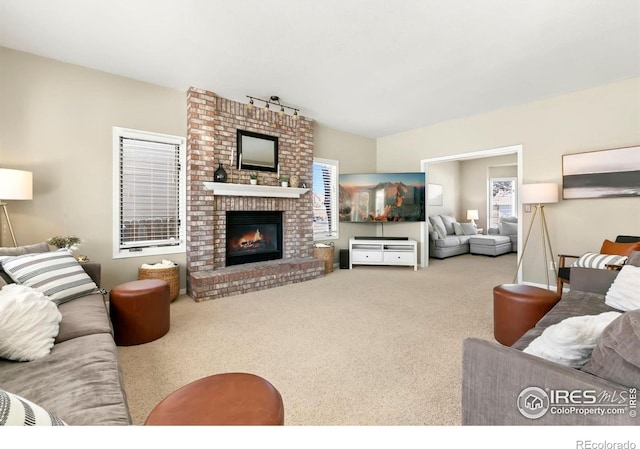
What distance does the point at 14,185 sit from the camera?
241 cm

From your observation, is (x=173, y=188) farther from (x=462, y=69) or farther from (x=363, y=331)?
(x=462, y=69)

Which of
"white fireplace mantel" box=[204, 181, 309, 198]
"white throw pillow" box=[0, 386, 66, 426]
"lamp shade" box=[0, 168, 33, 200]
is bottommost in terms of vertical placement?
"white throw pillow" box=[0, 386, 66, 426]

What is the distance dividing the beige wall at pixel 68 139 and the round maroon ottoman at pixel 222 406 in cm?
303

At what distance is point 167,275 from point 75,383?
93.1 inches

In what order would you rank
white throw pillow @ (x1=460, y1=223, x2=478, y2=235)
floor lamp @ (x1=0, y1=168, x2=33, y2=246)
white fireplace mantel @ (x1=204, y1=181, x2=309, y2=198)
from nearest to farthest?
floor lamp @ (x1=0, y1=168, x2=33, y2=246) < white fireplace mantel @ (x1=204, y1=181, x2=309, y2=198) < white throw pillow @ (x1=460, y1=223, x2=478, y2=235)

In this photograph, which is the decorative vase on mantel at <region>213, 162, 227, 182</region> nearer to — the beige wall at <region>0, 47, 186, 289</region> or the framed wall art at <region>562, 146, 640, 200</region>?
the beige wall at <region>0, 47, 186, 289</region>

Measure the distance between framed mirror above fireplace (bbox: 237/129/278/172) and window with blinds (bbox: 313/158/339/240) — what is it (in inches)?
37.9

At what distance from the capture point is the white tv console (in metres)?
5.32

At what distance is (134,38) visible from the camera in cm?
263

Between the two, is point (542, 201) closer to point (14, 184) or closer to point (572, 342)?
point (572, 342)

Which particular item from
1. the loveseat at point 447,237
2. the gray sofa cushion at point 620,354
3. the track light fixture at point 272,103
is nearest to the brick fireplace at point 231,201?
the track light fixture at point 272,103

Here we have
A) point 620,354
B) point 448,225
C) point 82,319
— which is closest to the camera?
point 620,354

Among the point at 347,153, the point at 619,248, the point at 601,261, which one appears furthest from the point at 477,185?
the point at 601,261

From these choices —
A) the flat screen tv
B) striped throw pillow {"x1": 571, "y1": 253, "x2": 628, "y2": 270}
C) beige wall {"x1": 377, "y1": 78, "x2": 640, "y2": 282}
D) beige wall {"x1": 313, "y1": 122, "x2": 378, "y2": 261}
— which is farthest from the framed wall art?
beige wall {"x1": 313, "y1": 122, "x2": 378, "y2": 261}
